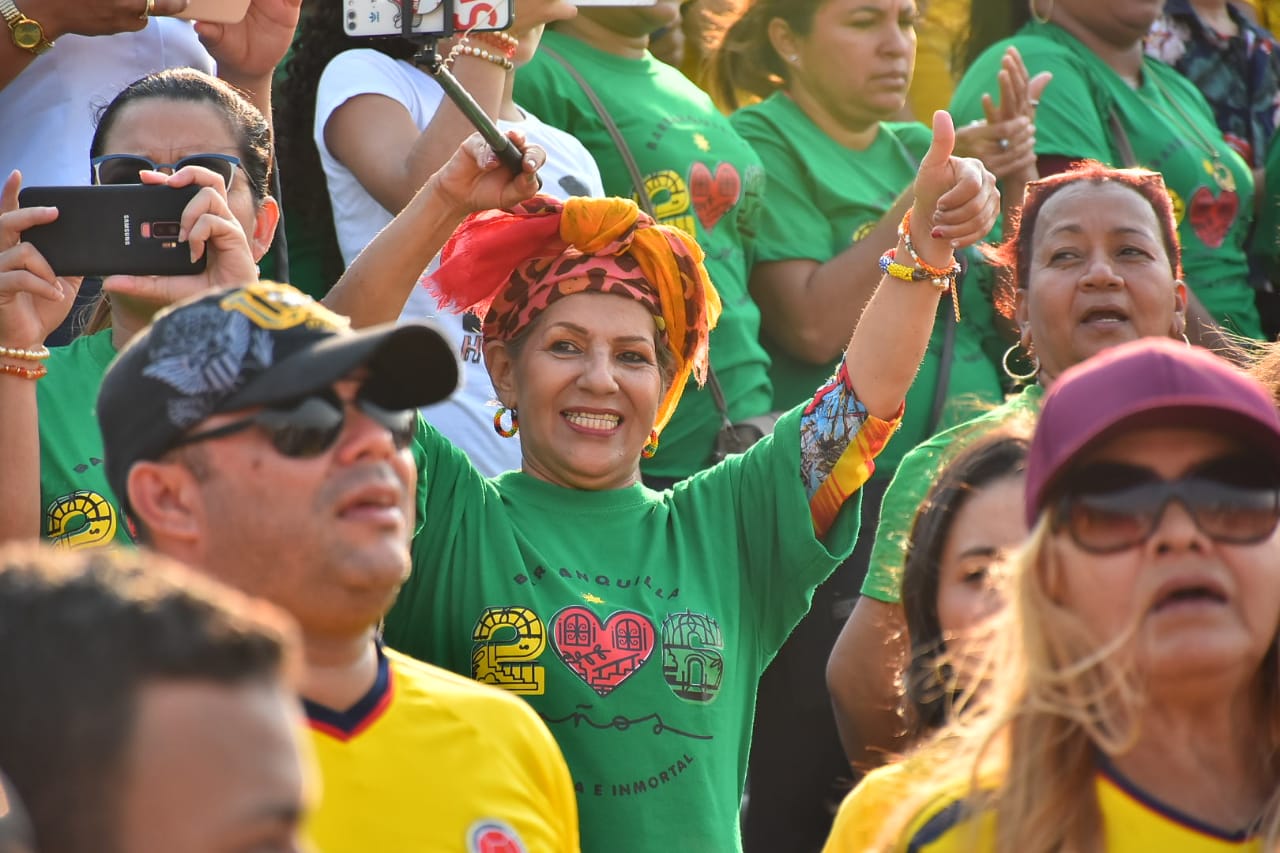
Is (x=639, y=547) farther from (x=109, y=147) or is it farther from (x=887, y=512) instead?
(x=109, y=147)

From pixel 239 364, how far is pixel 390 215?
6.23 ft

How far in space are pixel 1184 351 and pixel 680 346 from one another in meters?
1.61

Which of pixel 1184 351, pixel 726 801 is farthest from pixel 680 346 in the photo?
pixel 1184 351

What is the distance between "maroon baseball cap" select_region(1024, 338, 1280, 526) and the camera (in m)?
2.27

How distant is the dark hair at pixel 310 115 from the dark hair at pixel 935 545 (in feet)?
6.43

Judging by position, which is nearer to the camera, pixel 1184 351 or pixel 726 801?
pixel 1184 351

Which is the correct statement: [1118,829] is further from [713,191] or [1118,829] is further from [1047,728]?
[713,191]

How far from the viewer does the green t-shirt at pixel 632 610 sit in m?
3.30

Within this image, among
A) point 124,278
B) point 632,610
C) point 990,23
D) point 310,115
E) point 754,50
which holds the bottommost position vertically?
A: point 632,610

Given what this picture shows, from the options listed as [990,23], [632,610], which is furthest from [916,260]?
[990,23]

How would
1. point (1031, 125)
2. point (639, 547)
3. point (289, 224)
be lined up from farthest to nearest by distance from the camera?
point (1031, 125), point (289, 224), point (639, 547)

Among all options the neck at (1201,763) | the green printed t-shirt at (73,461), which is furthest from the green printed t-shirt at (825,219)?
the neck at (1201,763)

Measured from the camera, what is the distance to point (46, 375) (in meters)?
3.32

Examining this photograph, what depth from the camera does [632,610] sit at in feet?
11.2
